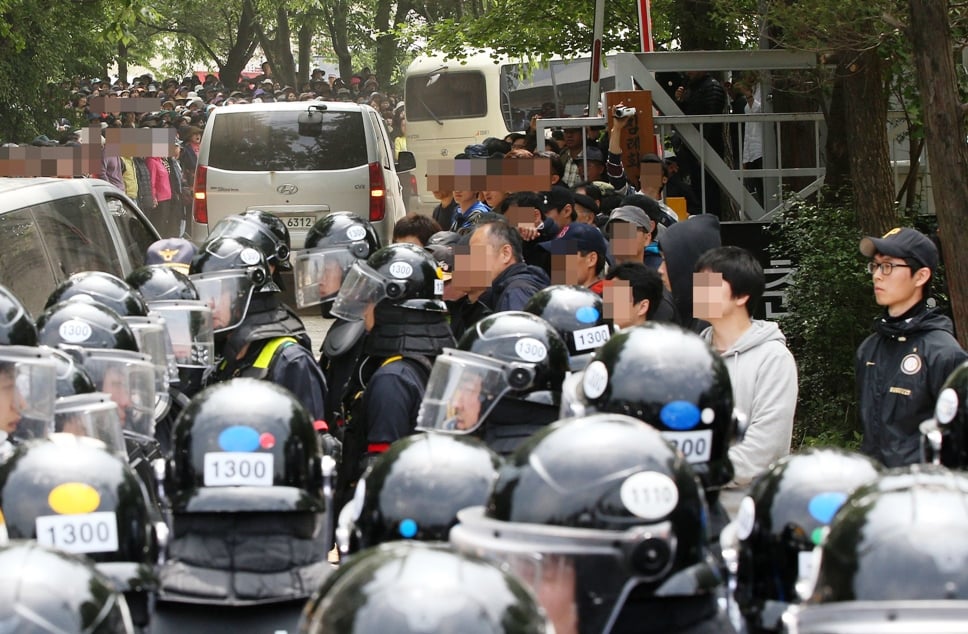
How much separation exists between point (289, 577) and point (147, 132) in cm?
1583

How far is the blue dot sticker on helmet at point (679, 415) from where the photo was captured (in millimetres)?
3826

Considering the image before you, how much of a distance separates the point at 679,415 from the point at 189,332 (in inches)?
113

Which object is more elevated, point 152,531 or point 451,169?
point 451,169

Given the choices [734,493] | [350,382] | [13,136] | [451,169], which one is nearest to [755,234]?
[451,169]

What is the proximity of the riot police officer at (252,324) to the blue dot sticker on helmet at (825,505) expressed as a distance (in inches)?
102

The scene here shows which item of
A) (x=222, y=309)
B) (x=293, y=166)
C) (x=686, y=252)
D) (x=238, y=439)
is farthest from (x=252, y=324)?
(x=293, y=166)

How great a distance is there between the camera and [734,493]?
510 centimetres

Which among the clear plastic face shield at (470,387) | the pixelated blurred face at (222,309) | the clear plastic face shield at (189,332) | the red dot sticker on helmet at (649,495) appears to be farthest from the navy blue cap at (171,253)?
the red dot sticker on helmet at (649,495)

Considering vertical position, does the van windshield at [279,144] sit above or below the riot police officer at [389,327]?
above

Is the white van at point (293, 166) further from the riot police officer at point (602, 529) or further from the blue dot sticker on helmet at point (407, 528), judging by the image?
the riot police officer at point (602, 529)

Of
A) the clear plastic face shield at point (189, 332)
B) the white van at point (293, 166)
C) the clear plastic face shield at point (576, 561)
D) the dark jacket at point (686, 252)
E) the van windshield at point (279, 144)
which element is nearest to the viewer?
the clear plastic face shield at point (576, 561)

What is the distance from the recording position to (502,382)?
15.8ft

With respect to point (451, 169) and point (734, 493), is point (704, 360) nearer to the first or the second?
point (734, 493)

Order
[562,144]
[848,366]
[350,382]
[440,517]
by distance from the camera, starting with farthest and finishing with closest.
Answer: [562,144] < [848,366] < [350,382] < [440,517]
